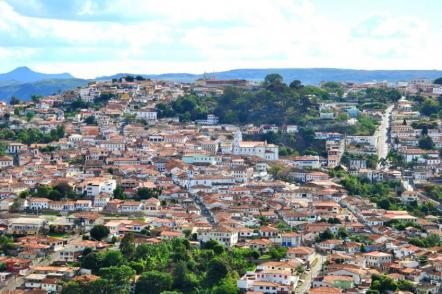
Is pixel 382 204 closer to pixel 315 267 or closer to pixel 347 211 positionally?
pixel 347 211

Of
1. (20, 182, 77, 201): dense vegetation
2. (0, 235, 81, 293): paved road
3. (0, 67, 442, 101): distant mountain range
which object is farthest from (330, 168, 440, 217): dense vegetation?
(0, 67, 442, 101): distant mountain range

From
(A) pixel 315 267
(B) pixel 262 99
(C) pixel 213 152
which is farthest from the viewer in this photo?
(B) pixel 262 99

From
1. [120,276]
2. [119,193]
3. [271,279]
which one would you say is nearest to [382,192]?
[119,193]

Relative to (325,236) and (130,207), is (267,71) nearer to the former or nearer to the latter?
(130,207)

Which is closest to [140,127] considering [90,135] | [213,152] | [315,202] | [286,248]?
[90,135]

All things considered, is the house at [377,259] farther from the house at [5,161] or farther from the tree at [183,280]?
the house at [5,161]

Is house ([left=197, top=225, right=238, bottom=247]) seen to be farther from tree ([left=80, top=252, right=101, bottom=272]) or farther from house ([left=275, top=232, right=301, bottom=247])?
tree ([left=80, top=252, right=101, bottom=272])

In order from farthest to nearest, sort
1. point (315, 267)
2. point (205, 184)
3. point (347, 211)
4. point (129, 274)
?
point (205, 184)
point (347, 211)
point (315, 267)
point (129, 274)

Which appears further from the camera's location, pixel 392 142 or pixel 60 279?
pixel 392 142
